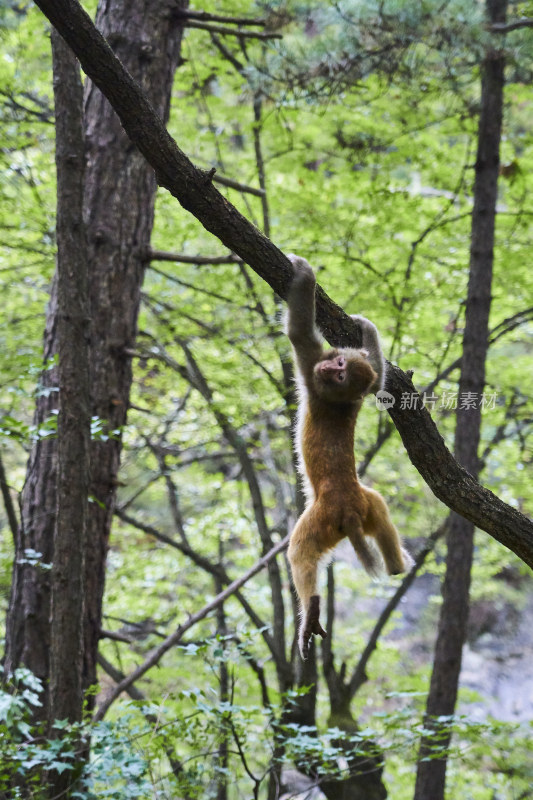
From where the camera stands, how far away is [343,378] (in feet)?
10.7

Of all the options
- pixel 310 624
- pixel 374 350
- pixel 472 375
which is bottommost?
pixel 310 624

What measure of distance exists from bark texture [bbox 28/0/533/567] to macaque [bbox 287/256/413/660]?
4.4 inches

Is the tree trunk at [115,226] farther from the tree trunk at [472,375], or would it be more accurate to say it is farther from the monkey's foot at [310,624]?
the tree trunk at [472,375]

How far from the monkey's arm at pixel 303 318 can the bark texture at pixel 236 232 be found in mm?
46

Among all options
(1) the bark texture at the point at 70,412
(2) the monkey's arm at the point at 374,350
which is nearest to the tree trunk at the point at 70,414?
(1) the bark texture at the point at 70,412

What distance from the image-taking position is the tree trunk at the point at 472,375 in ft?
22.2

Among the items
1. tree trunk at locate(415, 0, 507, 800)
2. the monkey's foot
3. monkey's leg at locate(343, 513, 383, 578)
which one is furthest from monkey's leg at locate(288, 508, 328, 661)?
tree trunk at locate(415, 0, 507, 800)

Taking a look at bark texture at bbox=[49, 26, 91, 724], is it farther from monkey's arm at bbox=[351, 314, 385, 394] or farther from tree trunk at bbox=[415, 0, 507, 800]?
tree trunk at bbox=[415, 0, 507, 800]

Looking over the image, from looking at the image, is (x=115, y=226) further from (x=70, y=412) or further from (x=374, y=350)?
(x=374, y=350)

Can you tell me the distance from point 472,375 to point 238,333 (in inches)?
101

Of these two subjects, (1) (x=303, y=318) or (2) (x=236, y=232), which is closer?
(2) (x=236, y=232)

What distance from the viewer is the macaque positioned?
10.6 ft

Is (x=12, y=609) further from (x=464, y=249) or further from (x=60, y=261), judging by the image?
(x=464, y=249)

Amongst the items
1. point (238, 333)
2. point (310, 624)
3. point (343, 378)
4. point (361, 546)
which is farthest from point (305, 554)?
point (238, 333)
